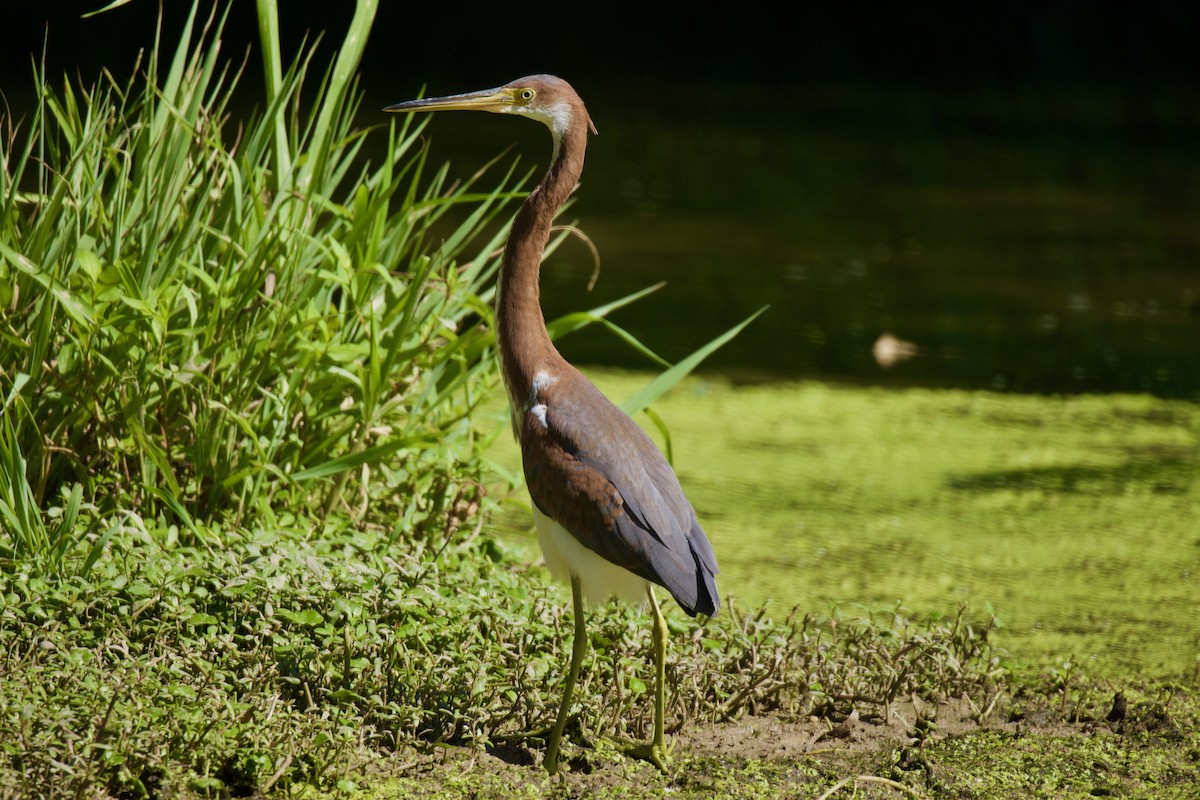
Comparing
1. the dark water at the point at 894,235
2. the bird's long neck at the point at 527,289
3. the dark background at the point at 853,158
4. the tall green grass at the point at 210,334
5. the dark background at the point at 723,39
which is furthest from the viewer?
the dark background at the point at 723,39

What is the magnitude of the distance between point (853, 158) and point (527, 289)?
23.5 feet

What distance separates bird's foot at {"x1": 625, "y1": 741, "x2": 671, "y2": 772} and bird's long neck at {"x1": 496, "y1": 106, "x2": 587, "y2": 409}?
0.64 meters

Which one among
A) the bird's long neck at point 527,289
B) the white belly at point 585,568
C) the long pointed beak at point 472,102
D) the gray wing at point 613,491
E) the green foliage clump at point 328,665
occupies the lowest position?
the green foliage clump at point 328,665

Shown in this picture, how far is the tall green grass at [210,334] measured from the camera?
2.72m

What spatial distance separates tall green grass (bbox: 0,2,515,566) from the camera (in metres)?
2.72

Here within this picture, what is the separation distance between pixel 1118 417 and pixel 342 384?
2.85 m

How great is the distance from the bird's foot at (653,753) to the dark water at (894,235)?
2735 millimetres

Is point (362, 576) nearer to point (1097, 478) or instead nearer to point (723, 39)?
point (1097, 478)

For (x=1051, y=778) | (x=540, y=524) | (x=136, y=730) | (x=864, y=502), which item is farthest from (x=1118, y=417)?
(x=136, y=730)

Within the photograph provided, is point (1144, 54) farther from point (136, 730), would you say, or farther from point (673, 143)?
point (136, 730)

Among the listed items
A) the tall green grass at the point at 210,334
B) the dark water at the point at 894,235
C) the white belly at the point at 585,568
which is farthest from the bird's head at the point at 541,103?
the dark water at the point at 894,235

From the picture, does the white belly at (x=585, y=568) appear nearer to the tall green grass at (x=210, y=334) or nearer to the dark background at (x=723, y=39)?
the tall green grass at (x=210, y=334)

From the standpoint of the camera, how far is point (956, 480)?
407cm

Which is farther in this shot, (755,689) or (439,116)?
(439,116)
